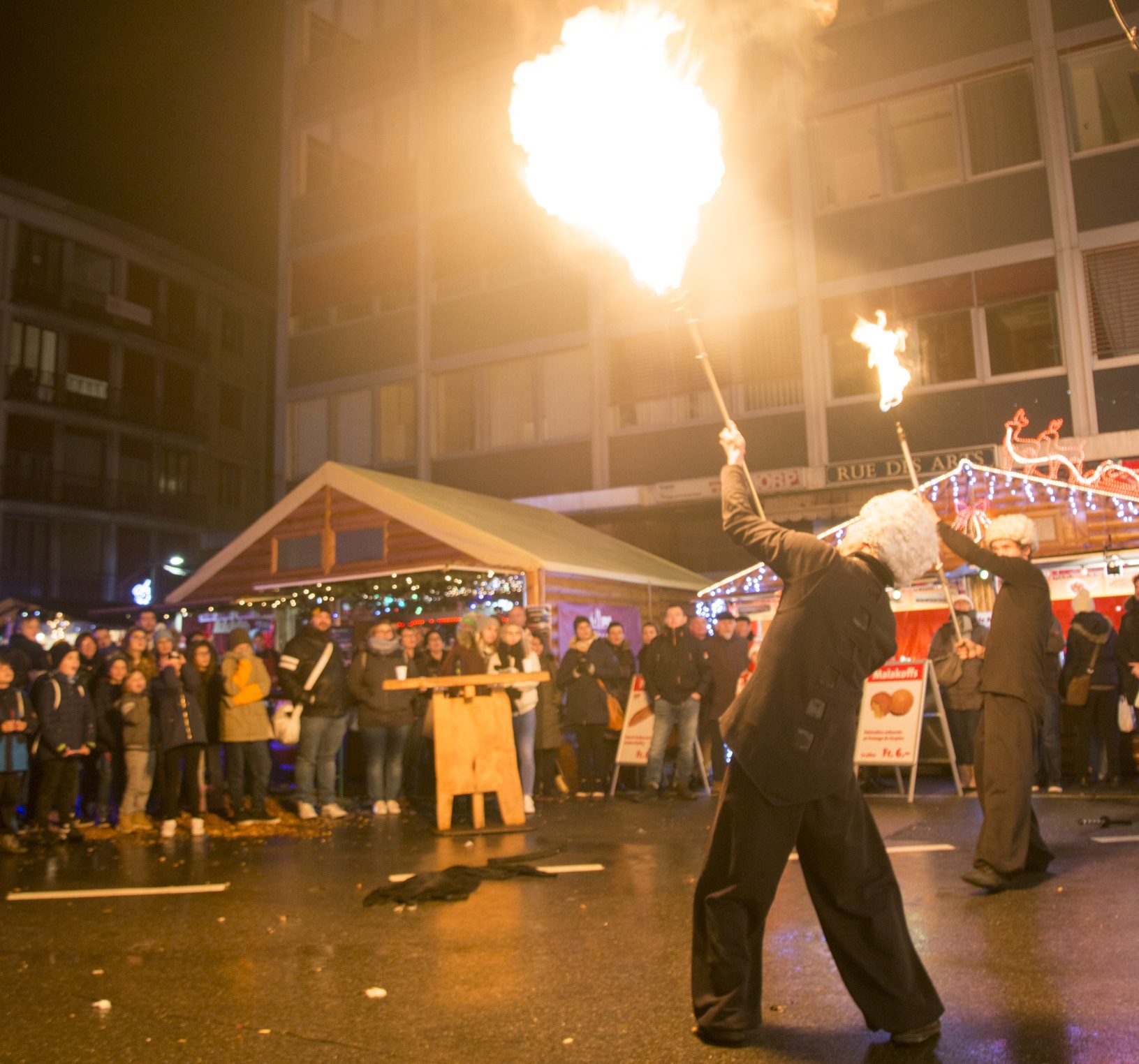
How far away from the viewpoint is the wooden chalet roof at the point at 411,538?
48.4ft

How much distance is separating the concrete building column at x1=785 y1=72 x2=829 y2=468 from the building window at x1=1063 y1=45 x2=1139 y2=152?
14.5 ft

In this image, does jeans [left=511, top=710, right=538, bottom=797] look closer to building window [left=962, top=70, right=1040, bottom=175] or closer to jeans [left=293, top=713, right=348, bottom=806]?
jeans [left=293, top=713, right=348, bottom=806]

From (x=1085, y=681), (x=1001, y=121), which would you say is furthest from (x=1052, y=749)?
(x=1001, y=121)

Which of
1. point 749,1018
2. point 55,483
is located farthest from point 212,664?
point 55,483

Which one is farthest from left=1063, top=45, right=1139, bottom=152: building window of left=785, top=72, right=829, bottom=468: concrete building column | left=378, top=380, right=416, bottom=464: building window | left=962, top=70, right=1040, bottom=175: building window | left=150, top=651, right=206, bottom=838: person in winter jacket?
left=150, top=651, right=206, bottom=838: person in winter jacket

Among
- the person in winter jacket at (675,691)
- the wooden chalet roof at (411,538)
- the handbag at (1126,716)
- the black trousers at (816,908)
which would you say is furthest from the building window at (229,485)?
the black trousers at (816,908)

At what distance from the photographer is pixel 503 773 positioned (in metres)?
10.1

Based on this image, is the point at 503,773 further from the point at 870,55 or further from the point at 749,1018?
the point at 870,55

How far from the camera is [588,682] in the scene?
1320cm

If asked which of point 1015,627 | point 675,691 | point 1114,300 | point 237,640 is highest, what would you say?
point 1114,300

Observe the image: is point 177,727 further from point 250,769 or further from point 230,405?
point 230,405

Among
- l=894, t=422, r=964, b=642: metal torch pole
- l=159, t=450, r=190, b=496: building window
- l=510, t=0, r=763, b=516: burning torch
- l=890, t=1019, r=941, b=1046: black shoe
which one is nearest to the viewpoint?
l=890, t=1019, r=941, b=1046: black shoe

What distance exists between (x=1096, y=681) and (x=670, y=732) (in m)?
4.71

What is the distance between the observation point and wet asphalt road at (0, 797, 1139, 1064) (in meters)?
3.94
